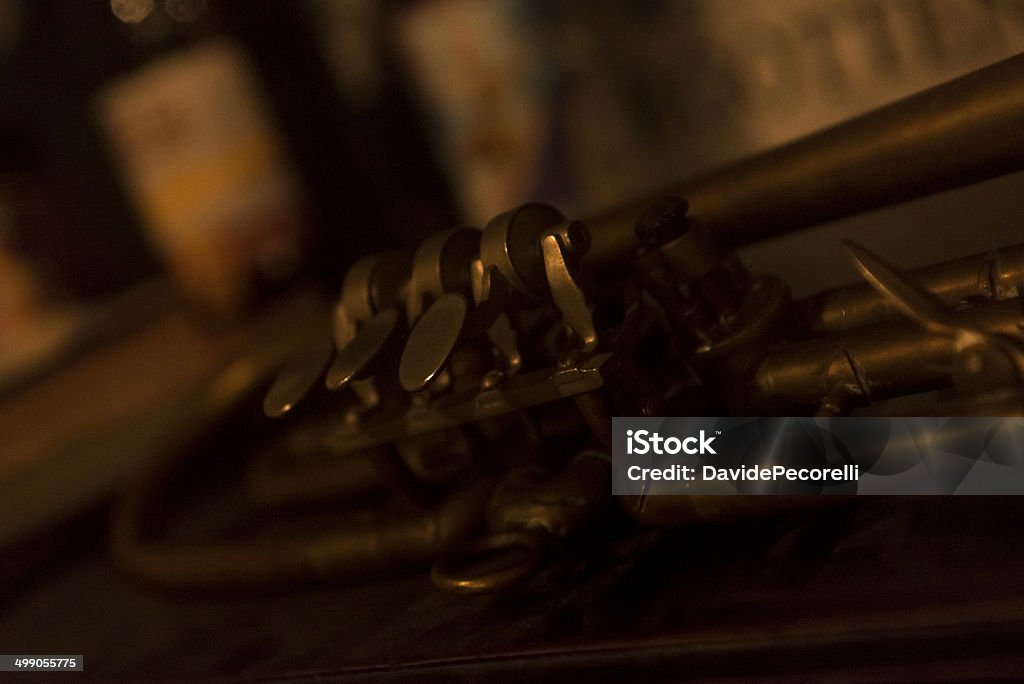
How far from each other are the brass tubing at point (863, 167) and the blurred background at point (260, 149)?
0.35 meters

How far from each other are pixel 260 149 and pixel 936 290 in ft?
2.87

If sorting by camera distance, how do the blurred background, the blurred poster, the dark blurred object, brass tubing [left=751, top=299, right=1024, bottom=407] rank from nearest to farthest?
brass tubing [left=751, top=299, right=1024, bottom=407] → the blurred poster → the blurred background → the dark blurred object

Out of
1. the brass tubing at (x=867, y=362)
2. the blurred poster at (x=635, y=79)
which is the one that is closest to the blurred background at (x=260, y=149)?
the blurred poster at (x=635, y=79)

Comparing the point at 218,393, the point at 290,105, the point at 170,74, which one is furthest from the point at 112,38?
the point at 218,393

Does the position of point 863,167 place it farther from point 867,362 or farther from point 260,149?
point 260,149

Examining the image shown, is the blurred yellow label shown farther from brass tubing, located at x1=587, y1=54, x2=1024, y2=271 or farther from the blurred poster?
brass tubing, located at x1=587, y1=54, x2=1024, y2=271

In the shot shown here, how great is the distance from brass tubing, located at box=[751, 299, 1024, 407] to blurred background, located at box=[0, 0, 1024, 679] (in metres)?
0.47

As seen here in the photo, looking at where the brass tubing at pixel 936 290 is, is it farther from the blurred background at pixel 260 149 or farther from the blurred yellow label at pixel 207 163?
the blurred yellow label at pixel 207 163

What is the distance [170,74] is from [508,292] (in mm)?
803

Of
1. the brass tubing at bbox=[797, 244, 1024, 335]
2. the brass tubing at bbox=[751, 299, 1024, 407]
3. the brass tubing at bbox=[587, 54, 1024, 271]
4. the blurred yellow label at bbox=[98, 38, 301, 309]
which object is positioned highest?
the blurred yellow label at bbox=[98, 38, 301, 309]

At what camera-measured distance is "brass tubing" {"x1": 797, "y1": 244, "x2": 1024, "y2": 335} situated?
390mm

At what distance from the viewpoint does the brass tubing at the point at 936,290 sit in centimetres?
39

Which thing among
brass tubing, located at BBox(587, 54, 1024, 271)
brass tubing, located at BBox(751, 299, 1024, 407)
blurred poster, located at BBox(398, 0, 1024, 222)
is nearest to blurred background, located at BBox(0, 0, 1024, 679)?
blurred poster, located at BBox(398, 0, 1024, 222)

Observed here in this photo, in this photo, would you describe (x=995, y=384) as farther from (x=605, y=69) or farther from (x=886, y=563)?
(x=605, y=69)
